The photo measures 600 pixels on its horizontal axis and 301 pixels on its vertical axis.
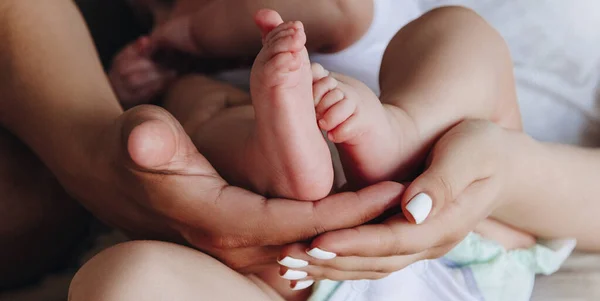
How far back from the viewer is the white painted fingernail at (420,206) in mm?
540

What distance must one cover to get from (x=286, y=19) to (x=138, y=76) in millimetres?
255

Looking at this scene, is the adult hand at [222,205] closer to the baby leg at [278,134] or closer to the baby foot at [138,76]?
the baby leg at [278,134]

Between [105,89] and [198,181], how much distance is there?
257 millimetres

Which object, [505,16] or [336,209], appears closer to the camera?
[336,209]

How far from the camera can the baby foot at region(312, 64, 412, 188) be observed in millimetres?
539

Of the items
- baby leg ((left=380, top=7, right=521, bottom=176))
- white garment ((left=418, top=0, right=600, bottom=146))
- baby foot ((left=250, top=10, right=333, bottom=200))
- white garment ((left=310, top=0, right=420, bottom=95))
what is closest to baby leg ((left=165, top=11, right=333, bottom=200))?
baby foot ((left=250, top=10, right=333, bottom=200))

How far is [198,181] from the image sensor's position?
0.56 m

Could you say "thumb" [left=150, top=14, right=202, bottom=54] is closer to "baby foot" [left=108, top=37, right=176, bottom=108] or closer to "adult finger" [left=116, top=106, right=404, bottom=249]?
"baby foot" [left=108, top=37, right=176, bottom=108]

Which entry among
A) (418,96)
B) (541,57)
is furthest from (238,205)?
(541,57)

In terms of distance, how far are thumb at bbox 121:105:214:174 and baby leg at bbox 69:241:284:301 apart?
7cm

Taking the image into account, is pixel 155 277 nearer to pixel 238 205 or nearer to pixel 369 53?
pixel 238 205

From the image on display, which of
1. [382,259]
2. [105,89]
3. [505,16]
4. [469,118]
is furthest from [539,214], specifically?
[105,89]

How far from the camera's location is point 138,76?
91 centimetres

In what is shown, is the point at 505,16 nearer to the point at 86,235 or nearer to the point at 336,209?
the point at 336,209
